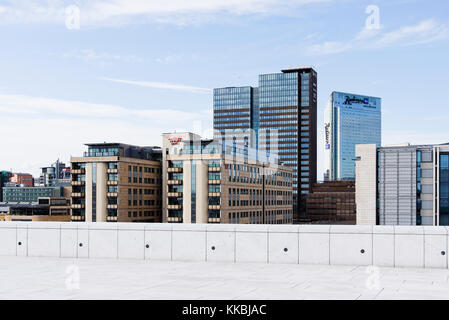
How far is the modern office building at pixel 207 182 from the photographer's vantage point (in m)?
142

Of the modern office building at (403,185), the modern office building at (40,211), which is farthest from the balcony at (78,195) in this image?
the modern office building at (403,185)

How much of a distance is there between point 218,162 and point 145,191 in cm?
2714

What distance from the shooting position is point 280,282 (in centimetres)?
1644

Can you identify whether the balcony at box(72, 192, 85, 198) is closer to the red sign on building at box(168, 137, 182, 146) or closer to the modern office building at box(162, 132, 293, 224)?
the modern office building at box(162, 132, 293, 224)

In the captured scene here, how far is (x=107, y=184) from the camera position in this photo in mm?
147000

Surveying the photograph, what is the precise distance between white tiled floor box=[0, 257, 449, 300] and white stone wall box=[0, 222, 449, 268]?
736mm

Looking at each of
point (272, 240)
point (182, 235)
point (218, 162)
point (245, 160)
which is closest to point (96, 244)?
point (182, 235)

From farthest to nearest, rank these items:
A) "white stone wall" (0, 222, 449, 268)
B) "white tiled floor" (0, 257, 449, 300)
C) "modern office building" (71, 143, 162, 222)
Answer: "modern office building" (71, 143, 162, 222), "white stone wall" (0, 222, 449, 268), "white tiled floor" (0, 257, 449, 300)

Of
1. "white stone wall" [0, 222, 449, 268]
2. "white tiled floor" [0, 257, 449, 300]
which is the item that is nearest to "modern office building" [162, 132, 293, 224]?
"white stone wall" [0, 222, 449, 268]

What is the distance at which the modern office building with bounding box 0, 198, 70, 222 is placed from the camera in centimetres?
16788

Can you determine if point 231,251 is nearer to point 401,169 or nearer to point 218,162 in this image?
point 401,169

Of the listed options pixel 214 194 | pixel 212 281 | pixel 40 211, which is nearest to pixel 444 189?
pixel 214 194

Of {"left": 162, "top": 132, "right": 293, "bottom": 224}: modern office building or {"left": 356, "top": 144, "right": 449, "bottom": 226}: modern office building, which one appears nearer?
{"left": 356, "top": 144, "right": 449, "bottom": 226}: modern office building
